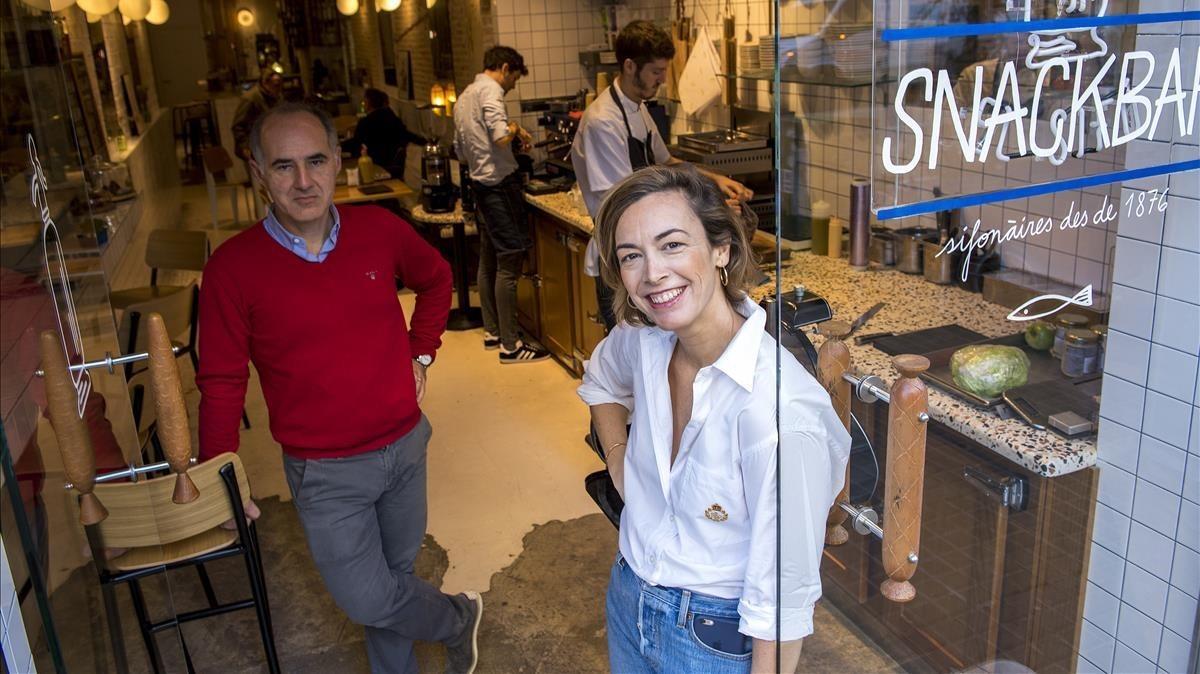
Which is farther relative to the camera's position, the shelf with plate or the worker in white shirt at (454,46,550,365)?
the worker in white shirt at (454,46,550,365)

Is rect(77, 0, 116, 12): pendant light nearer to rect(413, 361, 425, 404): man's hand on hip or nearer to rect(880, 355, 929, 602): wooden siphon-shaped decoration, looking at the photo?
rect(413, 361, 425, 404): man's hand on hip

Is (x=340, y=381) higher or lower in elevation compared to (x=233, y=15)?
lower

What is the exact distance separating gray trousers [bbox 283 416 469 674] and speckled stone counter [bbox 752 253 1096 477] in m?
1.27

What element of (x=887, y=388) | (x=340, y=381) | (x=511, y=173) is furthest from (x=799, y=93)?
(x=511, y=173)

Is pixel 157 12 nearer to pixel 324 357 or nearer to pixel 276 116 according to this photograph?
pixel 276 116

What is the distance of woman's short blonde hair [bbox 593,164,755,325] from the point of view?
5.42ft

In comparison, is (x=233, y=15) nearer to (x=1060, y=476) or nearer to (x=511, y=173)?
(x=511, y=173)

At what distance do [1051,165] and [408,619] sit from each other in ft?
6.54

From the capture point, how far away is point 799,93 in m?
1.44

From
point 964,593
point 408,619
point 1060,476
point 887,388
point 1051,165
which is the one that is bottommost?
point 408,619

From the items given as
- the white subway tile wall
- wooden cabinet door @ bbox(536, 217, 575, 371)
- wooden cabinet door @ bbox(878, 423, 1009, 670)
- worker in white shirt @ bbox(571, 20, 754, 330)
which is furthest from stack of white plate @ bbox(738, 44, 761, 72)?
wooden cabinet door @ bbox(878, 423, 1009, 670)

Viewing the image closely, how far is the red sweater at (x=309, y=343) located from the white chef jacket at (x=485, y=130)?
3.04 m

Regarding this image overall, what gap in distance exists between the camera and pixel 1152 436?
1.98 m

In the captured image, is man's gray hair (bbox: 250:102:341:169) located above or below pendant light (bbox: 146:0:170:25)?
below
